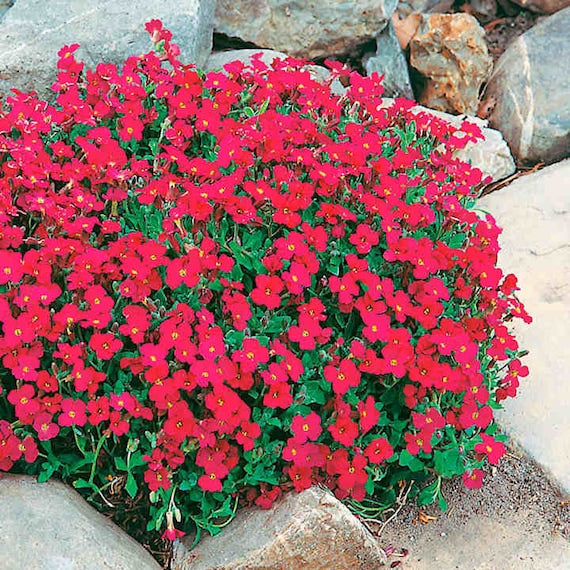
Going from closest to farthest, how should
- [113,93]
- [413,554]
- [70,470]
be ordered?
1. [70,470]
2. [413,554]
3. [113,93]

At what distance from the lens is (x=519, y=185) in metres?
4.61

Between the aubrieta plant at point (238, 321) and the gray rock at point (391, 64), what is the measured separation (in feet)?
6.05

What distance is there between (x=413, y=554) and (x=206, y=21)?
2.95 metres

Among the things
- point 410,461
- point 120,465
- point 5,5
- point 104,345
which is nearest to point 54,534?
point 120,465

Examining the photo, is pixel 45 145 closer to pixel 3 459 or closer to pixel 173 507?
pixel 3 459

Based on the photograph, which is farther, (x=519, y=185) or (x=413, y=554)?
(x=519, y=185)

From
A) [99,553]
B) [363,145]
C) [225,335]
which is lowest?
[99,553]

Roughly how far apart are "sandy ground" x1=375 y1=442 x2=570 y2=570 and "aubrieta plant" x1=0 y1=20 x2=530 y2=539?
0.44 feet

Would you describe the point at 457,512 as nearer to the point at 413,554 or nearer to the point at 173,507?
the point at 413,554

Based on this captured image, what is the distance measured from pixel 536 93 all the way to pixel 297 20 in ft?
4.83

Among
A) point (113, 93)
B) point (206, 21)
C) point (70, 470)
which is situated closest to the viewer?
point (70, 470)

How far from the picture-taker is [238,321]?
8.90 ft

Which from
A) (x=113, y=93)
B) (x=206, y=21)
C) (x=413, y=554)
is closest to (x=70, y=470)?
(x=413, y=554)

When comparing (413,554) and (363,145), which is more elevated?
(363,145)
